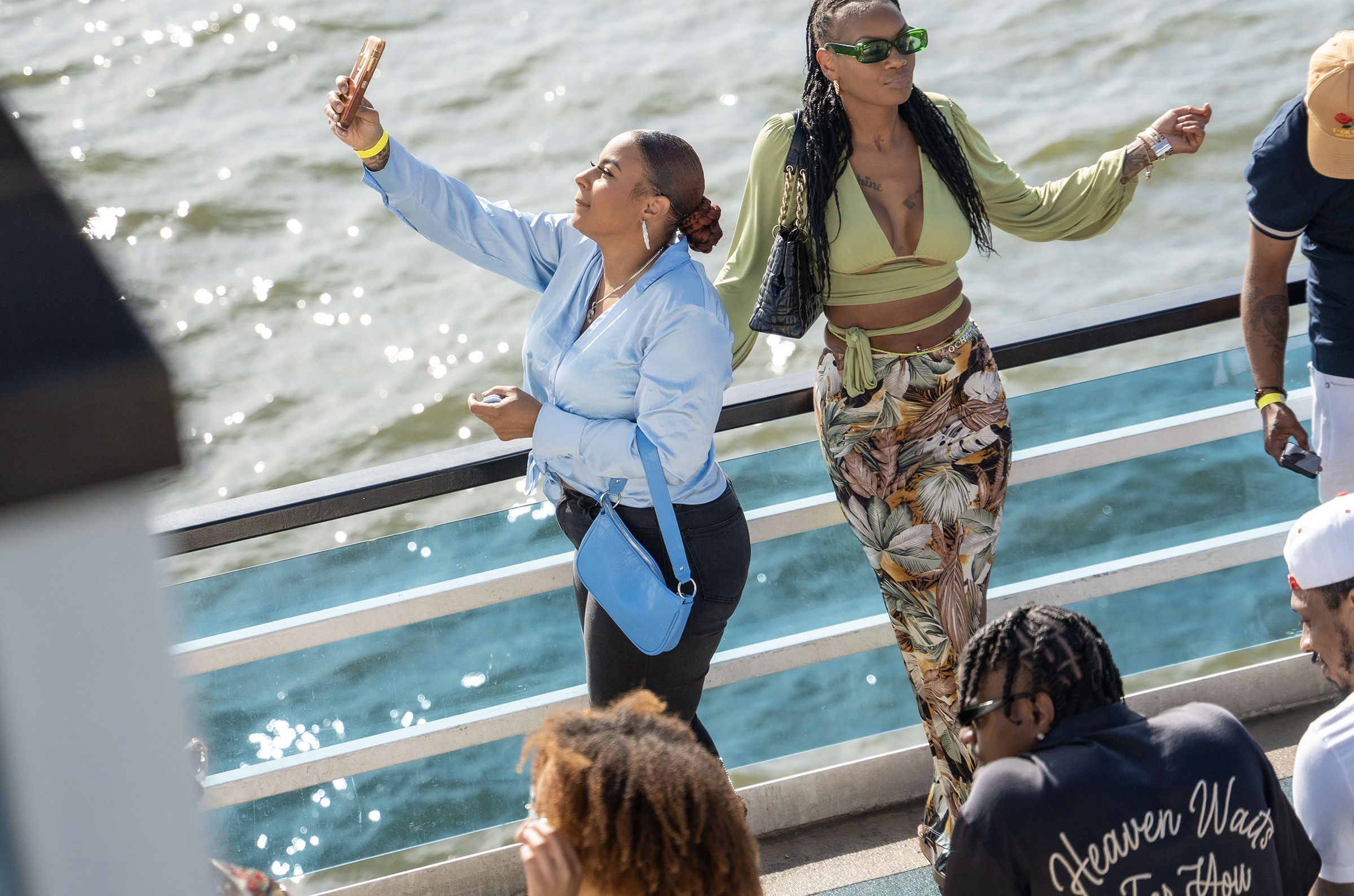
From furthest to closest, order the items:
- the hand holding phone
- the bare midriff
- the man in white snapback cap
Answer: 1. the bare midriff
2. the hand holding phone
3. the man in white snapback cap

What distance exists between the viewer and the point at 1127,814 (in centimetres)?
159

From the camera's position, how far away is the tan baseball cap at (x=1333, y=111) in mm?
2371

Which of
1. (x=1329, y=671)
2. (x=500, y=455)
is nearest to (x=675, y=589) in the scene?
(x=500, y=455)

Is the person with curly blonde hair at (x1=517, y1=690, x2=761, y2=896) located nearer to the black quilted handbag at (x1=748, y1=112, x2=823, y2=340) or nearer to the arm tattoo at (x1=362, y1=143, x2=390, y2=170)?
the black quilted handbag at (x1=748, y1=112, x2=823, y2=340)

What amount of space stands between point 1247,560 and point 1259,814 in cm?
166

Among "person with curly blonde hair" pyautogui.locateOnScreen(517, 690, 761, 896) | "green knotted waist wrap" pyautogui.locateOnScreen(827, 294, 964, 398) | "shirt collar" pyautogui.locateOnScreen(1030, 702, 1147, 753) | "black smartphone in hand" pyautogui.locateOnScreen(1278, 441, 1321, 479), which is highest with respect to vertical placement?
"person with curly blonde hair" pyautogui.locateOnScreen(517, 690, 761, 896)

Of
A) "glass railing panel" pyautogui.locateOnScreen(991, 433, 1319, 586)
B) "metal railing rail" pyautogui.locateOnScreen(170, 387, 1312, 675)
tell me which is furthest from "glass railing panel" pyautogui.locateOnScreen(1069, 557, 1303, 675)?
"metal railing rail" pyautogui.locateOnScreen(170, 387, 1312, 675)

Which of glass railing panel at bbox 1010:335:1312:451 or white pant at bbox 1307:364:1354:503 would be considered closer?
white pant at bbox 1307:364:1354:503

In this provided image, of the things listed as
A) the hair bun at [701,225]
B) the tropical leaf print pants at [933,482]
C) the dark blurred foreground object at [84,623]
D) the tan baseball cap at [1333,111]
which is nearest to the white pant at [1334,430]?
the tan baseball cap at [1333,111]

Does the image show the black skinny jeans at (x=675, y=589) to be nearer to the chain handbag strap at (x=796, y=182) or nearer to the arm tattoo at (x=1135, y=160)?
the chain handbag strap at (x=796, y=182)

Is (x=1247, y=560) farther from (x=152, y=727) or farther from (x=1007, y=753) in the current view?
(x=152, y=727)

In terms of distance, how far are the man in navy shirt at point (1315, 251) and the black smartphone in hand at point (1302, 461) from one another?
0.20ft

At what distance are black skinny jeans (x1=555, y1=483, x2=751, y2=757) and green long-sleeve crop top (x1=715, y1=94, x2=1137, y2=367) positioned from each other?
0.38 meters

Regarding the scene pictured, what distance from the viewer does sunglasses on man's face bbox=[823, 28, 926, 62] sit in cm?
238
